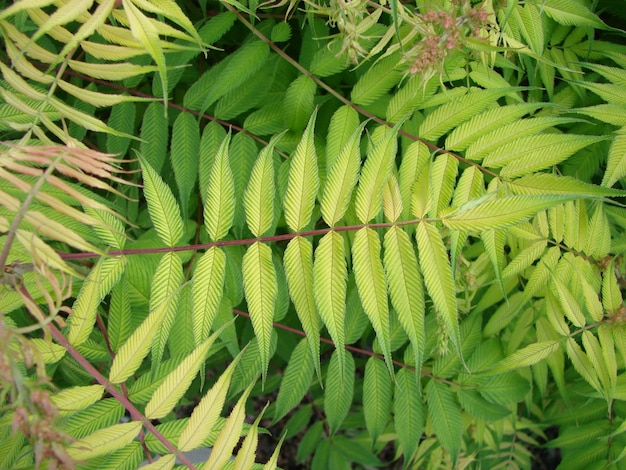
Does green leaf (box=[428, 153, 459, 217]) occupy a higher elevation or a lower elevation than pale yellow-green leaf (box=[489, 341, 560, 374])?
higher

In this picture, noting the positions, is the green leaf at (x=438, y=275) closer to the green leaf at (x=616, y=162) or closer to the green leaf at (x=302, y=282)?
the green leaf at (x=302, y=282)

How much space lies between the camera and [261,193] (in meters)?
1.41

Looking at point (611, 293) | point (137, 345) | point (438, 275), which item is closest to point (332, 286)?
point (438, 275)

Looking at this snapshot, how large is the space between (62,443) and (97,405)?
1.59ft

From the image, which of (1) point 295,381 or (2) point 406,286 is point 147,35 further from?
(1) point 295,381

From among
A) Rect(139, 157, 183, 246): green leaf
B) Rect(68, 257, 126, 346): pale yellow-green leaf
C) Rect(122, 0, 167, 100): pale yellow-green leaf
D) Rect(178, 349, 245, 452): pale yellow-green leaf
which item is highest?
Rect(122, 0, 167, 100): pale yellow-green leaf

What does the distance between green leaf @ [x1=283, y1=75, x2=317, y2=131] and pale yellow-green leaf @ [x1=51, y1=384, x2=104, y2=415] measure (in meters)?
0.95

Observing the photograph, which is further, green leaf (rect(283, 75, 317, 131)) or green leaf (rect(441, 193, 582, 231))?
green leaf (rect(283, 75, 317, 131))

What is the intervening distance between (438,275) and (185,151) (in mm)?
915

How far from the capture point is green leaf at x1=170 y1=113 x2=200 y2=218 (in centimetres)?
174

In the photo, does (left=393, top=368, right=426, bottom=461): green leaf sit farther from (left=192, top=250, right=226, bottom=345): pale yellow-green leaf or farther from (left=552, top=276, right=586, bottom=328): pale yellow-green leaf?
(left=192, top=250, right=226, bottom=345): pale yellow-green leaf

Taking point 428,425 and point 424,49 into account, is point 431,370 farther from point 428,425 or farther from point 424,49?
point 424,49

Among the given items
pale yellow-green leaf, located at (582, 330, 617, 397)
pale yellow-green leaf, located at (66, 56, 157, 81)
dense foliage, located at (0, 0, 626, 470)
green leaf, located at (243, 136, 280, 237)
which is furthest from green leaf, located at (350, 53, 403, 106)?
pale yellow-green leaf, located at (582, 330, 617, 397)

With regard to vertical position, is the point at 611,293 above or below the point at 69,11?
below
